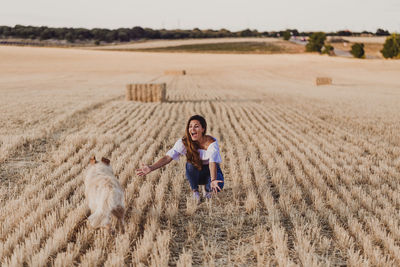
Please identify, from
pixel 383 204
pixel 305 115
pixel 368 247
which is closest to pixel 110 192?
pixel 368 247

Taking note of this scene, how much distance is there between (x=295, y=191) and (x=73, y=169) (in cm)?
353

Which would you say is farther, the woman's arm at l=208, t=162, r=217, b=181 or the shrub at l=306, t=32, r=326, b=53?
the shrub at l=306, t=32, r=326, b=53

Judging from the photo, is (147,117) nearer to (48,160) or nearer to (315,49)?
(48,160)

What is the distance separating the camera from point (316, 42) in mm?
89062

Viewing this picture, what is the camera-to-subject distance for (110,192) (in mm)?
3660

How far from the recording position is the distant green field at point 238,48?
86.9 meters

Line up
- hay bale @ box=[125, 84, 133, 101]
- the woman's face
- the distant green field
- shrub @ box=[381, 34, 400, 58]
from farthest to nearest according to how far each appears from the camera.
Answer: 1. the distant green field
2. shrub @ box=[381, 34, 400, 58]
3. hay bale @ box=[125, 84, 133, 101]
4. the woman's face

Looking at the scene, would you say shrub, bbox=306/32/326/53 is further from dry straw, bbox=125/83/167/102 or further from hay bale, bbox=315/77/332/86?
dry straw, bbox=125/83/167/102

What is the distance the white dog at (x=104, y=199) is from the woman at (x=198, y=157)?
81 centimetres

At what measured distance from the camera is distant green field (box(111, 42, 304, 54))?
8694 centimetres

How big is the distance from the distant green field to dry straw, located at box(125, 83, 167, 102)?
68.9 meters

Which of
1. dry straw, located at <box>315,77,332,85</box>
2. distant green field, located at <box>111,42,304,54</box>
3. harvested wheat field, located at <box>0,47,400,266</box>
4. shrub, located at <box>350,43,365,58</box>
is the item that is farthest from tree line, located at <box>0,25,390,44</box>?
harvested wheat field, located at <box>0,47,400,266</box>

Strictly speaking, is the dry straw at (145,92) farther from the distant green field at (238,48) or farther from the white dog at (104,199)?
the distant green field at (238,48)

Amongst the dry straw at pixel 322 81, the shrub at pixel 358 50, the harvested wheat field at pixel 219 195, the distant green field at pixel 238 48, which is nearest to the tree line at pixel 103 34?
the distant green field at pixel 238 48
